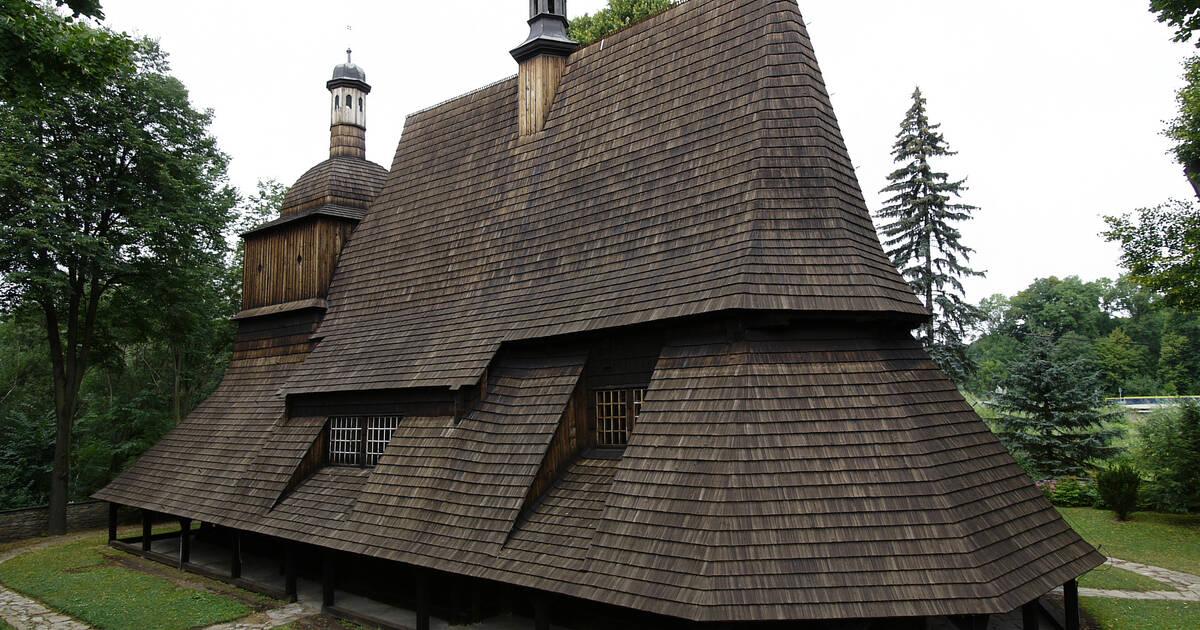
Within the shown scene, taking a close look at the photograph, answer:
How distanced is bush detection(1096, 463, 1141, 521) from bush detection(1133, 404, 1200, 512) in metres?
0.47

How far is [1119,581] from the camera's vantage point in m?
11.0

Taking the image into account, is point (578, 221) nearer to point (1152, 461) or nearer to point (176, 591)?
point (176, 591)

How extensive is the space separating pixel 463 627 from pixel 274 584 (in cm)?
464

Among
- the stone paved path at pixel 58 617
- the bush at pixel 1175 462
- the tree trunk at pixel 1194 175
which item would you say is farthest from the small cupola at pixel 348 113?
the bush at pixel 1175 462

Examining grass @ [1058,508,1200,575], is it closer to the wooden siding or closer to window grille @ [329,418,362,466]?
window grille @ [329,418,362,466]

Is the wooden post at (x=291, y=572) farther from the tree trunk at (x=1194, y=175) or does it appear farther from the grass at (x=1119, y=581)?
the tree trunk at (x=1194, y=175)

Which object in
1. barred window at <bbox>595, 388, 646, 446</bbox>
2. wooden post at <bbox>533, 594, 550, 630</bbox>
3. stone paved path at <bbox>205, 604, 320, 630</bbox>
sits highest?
barred window at <bbox>595, 388, 646, 446</bbox>

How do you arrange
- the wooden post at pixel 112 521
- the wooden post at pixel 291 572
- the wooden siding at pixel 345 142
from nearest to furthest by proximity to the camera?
1. the wooden post at pixel 291 572
2. the wooden post at pixel 112 521
3. the wooden siding at pixel 345 142

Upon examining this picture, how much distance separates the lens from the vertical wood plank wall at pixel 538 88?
12.4 metres

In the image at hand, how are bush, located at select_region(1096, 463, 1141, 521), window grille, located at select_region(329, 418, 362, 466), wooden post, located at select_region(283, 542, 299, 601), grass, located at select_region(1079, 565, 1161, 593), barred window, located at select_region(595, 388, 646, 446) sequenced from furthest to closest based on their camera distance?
bush, located at select_region(1096, 463, 1141, 521) < window grille, located at select_region(329, 418, 362, 466) < wooden post, located at select_region(283, 542, 299, 601) < grass, located at select_region(1079, 565, 1161, 593) < barred window, located at select_region(595, 388, 646, 446)

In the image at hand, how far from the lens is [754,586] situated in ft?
20.0

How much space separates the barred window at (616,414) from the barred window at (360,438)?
3624 mm

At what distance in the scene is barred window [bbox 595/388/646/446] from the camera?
29.8ft

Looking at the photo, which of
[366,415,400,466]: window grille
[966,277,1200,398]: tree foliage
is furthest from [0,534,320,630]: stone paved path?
[966,277,1200,398]: tree foliage
